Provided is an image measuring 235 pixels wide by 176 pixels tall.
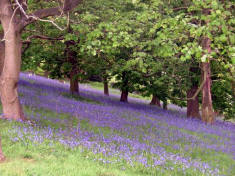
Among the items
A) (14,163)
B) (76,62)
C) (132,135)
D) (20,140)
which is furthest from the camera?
(76,62)

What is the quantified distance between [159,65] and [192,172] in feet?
30.0

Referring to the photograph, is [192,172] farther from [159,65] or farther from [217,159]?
[159,65]

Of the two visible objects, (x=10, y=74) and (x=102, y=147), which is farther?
(x=10, y=74)

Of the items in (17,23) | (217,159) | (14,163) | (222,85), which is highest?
(17,23)

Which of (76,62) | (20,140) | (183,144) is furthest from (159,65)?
(20,140)

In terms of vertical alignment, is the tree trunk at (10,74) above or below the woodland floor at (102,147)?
above

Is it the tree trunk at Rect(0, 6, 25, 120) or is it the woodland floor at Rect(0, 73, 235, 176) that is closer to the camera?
the woodland floor at Rect(0, 73, 235, 176)

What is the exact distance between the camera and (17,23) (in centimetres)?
1058

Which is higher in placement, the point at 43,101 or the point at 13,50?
the point at 13,50

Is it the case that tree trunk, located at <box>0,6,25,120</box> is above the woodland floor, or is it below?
above

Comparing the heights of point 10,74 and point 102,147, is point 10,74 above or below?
above

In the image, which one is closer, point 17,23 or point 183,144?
point 17,23

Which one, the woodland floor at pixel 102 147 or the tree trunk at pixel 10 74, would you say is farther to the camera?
the tree trunk at pixel 10 74

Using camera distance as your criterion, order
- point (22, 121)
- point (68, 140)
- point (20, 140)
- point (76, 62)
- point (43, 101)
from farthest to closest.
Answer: point (76, 62) → point (43, 101) → point (22, 121) → point (68, 140) → point (20, 140)
